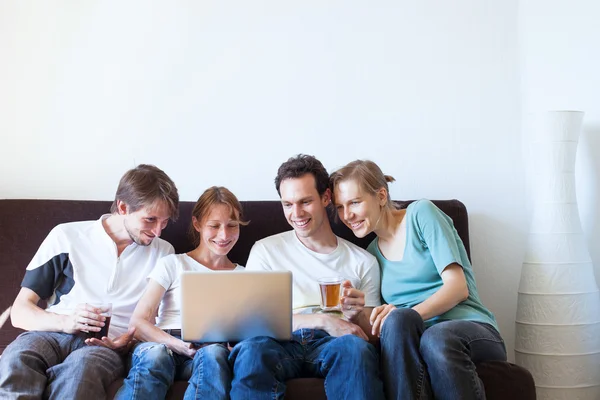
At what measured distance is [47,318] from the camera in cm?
231

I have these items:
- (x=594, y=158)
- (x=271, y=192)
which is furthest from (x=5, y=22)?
(x=594, y=158)

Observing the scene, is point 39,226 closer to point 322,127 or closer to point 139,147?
point 139,147

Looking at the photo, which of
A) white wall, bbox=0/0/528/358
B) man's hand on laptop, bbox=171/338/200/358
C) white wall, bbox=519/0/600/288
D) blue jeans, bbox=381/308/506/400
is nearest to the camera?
blue jeans, bbox=381/308/506/400

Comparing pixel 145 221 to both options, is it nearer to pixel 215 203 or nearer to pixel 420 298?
pixel 215 203

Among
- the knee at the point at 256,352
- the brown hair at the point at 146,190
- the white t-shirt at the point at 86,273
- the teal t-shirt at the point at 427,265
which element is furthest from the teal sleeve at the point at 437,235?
the white t-shirt at the point at 86,273

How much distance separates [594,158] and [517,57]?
0.59 m

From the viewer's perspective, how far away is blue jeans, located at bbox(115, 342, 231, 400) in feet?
6.59

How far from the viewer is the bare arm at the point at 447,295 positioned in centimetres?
227

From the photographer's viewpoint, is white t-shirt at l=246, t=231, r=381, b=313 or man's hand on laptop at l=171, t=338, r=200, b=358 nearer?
man's hand on laptop at l=171, t=338, r=200, b=358

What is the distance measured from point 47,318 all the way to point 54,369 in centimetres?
25

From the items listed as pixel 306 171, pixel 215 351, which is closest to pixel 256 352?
pixel 215 351

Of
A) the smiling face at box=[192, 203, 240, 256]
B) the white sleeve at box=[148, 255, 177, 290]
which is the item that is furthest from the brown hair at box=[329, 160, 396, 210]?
the white sleeve at box=[148, 255, 177, 290]

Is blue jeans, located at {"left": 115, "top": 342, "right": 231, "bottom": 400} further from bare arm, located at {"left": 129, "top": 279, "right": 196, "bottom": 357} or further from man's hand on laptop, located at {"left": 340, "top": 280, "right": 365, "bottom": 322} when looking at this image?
man's hand on laptop, located at {"left": 340, "top": 280, "right": 365, "bottom": 322}

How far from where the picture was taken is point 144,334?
2305 mm
